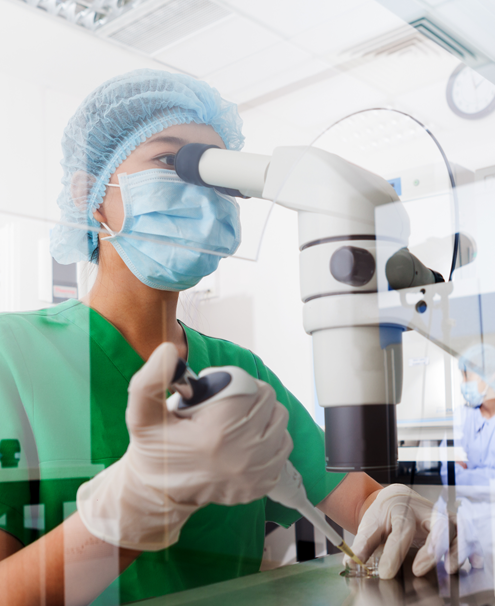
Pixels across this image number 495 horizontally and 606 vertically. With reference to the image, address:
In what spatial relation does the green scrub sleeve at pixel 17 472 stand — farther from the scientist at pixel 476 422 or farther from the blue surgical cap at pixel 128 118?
the scientist at pixel 476 422

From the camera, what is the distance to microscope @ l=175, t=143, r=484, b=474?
0.67 meters

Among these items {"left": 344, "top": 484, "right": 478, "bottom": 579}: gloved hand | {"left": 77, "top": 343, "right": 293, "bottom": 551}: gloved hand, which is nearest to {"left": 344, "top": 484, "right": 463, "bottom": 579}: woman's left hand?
{"left": 344, "top": 484, "right": 478, "bottom": 579}: gloved hand

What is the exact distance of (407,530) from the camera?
81 centimetres

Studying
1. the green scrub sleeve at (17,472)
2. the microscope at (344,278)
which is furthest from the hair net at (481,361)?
the green scrub sleeve at (17,472)

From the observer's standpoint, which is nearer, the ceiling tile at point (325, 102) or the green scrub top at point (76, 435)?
the green scrub top at point (76, 435)

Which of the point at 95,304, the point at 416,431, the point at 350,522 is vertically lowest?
the point at 350,522

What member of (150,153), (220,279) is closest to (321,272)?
(220,279)

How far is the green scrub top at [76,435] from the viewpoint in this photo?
589mm

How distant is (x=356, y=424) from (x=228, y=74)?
48 cm

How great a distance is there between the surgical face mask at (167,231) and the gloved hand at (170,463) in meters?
0.17

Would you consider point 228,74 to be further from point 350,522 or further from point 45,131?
point 350,522

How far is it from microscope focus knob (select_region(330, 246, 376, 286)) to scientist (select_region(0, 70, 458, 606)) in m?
0.13

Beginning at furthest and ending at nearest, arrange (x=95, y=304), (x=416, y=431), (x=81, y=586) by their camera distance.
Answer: (x=416, y=431) → (x=95, y=304) → (x=81, y=586)

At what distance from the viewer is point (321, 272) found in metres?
0.69
